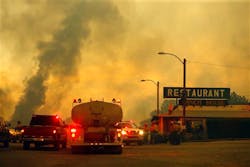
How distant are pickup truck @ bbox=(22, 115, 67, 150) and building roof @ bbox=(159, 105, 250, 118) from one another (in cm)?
4035

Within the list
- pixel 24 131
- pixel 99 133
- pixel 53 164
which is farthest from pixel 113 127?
pixel 53 164

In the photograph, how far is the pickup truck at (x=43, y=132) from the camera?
104 ft

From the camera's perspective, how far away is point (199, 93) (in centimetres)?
7994

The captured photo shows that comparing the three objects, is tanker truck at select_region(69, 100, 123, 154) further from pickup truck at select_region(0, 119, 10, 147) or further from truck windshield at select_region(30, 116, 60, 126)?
pickup truck at select_region(0, 119, 10, 147)

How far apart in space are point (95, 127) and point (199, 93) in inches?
2100

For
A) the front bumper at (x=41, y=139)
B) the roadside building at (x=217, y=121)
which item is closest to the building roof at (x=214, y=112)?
the roadside building at (x=217, y=121)

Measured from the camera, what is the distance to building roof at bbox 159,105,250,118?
72.9 metres

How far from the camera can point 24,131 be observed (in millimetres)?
31953

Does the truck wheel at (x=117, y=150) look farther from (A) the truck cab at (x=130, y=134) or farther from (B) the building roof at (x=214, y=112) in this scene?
(B) the building roof at (x=214, y=112)

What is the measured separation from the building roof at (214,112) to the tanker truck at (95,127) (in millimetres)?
43694

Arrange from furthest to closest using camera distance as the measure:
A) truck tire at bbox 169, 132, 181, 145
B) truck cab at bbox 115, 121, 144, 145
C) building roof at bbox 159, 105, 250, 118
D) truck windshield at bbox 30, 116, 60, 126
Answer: building roof at bbox 159, 105, 250, 118
truck tire at bbox 169, 132, 181, 145
truck cab at bbox 115, 121, 144, 145
truck windshield at bbox 30, 116, 60, 126

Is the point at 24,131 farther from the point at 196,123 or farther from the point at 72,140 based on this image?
the point at 196,123

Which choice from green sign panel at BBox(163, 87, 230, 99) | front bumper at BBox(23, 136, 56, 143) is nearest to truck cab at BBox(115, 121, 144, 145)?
front bumper at BBox(23, 136, 56, 143)

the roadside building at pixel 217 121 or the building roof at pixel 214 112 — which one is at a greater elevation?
the building roof at pixel 214 112
